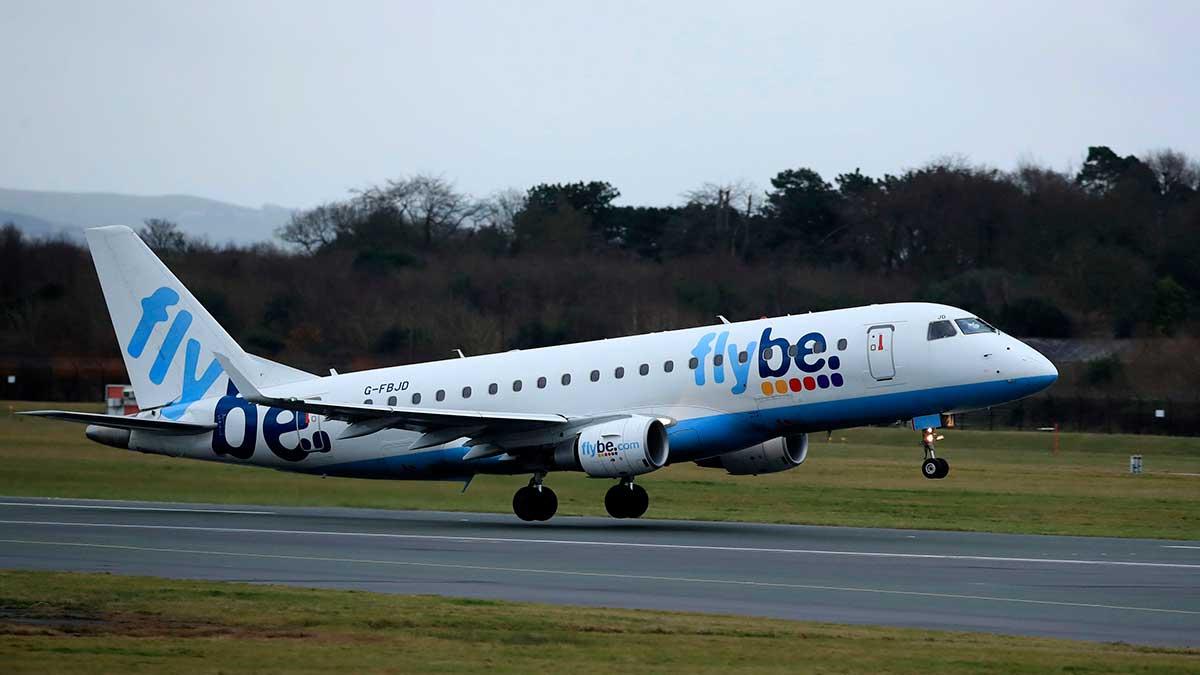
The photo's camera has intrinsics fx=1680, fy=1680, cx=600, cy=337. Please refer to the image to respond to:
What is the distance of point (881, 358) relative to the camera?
3008cm

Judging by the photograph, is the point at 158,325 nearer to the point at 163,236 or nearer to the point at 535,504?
the point at 535,504

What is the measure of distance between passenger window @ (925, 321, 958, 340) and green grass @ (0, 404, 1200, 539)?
398 cm

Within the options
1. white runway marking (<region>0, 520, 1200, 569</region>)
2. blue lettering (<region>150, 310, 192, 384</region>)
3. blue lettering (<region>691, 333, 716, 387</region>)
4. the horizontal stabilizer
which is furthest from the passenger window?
blue lettering (<region>150, 310, 192, 384</region>)

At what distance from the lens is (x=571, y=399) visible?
3253 cm

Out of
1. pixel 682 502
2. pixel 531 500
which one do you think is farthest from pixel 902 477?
pixel 531 500

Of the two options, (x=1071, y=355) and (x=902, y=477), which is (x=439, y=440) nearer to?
(x=902, y=477)

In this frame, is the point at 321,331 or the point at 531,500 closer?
the point at 531,500

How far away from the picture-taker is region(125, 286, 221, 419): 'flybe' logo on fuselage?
1404 inches

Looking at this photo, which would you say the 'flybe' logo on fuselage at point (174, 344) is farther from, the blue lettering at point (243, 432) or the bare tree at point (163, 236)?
the bare tree at point (163, 236)

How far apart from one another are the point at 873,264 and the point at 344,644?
63.1m

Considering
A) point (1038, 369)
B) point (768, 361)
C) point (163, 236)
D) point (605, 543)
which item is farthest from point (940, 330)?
point (163, 236)

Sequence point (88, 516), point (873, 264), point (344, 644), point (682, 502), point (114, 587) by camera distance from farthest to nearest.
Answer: point (873, 264) < point (682, 502) < point (88, 516) < point (114, 587) < point (344, 644)

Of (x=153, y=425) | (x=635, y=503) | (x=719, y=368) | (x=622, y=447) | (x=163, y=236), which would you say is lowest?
(x=635, y=503)

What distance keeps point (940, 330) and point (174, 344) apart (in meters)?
16.1
